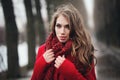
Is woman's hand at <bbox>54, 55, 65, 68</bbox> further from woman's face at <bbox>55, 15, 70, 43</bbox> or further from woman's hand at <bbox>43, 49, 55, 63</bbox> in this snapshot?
woman's face at <bbox>55, 15, 70, 43</bbox>

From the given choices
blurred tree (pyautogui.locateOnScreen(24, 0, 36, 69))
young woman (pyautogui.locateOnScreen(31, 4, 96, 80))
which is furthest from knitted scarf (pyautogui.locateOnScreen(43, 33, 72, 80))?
blurred tree (pyautogui.locateOnScreen(24, 0, 36, 69))

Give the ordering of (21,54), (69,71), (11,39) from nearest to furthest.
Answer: (69,71), (11,39), (21,54)

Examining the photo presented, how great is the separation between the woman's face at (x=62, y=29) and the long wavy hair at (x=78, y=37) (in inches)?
1.1

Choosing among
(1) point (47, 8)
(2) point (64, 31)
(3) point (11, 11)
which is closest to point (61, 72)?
(2) point (64, 31)

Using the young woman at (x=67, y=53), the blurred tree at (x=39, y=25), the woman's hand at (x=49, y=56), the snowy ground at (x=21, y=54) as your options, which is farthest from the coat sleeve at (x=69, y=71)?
the blurred tree at (x=39, y=25)

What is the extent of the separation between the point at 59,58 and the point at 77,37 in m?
0.24

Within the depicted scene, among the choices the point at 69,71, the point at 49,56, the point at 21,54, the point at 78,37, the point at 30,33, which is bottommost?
the point at 21,54

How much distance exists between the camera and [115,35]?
24.6 meters

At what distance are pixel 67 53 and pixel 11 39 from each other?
859 cm

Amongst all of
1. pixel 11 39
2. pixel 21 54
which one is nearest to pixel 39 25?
pixel 21 54

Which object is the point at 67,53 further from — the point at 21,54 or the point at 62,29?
the point at 21,54

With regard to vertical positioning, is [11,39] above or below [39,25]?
above

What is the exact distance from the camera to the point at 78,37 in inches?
156

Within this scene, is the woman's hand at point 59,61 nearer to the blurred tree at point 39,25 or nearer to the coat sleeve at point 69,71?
the coat sleeve at point 69,71
